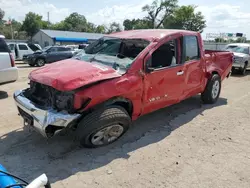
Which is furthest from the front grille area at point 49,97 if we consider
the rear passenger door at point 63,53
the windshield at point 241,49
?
the rear passenger door at point 63,53

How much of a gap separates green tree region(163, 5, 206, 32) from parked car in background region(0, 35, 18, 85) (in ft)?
205

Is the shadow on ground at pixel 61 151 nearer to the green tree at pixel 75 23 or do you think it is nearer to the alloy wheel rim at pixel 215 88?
the alloy wheel rim at pixel 215 88

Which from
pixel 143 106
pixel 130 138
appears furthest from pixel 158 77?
pixel 130 138

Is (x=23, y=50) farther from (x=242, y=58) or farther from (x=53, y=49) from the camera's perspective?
(x=242, y=58)

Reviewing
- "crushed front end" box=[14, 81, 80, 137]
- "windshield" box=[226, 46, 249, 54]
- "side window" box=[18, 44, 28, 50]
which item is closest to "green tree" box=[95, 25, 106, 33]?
"side window" box=[18, 44, 28, 50]

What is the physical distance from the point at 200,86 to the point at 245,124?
127 cm

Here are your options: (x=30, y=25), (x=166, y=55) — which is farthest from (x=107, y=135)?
(x=30, y=25)

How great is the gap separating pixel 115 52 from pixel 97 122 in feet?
5.37

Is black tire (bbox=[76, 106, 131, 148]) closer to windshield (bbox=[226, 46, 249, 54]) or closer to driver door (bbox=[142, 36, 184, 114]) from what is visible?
driver door (bbox=[142, 36, 184, 114])

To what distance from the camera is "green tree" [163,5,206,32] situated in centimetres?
6381

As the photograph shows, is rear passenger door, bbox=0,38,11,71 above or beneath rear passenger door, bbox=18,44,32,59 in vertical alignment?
above

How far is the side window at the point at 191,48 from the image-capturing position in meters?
5.14

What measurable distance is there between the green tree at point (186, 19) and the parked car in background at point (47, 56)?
51.3m

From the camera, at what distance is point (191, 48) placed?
5328 millimetres
